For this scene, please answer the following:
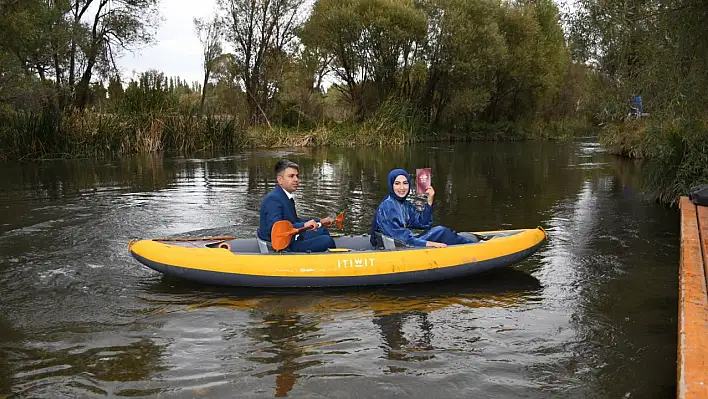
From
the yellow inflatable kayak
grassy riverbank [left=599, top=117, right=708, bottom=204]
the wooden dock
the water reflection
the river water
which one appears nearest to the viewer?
the wooden dock

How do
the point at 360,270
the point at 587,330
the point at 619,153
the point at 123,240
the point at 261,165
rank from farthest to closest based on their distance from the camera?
the point at 619,153, the point at 261,165, the point at 123,240, the point at 360,270, the point at 587,330

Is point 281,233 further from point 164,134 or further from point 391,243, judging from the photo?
point 164,134

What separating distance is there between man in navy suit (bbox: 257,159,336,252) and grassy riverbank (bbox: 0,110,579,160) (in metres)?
15.7

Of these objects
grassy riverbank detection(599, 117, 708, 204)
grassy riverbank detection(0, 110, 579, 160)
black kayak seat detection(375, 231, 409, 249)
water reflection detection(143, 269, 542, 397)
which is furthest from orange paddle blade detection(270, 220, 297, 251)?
grassy riverbank detection(0, 110, 579, 160)

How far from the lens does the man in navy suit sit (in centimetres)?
643

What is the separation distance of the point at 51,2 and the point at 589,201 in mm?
23040

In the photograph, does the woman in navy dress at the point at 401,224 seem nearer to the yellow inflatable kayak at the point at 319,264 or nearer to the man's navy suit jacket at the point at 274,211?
the yellow inflatable kayak at the point at 319,264

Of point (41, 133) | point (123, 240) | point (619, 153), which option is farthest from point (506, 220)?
point (41, 133)

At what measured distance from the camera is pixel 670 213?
404 inches

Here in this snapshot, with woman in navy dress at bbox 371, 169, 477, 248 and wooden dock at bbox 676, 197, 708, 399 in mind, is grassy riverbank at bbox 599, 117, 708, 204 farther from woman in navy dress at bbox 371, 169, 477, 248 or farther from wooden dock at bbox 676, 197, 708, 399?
woman in navy dress at bbox 371, 169, 477, 248

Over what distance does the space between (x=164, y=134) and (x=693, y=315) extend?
21.2 m

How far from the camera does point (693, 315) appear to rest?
3.90 metres

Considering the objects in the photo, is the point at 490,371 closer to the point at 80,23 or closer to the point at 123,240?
the point at 123,240

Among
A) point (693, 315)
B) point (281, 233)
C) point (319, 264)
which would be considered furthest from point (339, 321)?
point (693, 315)
